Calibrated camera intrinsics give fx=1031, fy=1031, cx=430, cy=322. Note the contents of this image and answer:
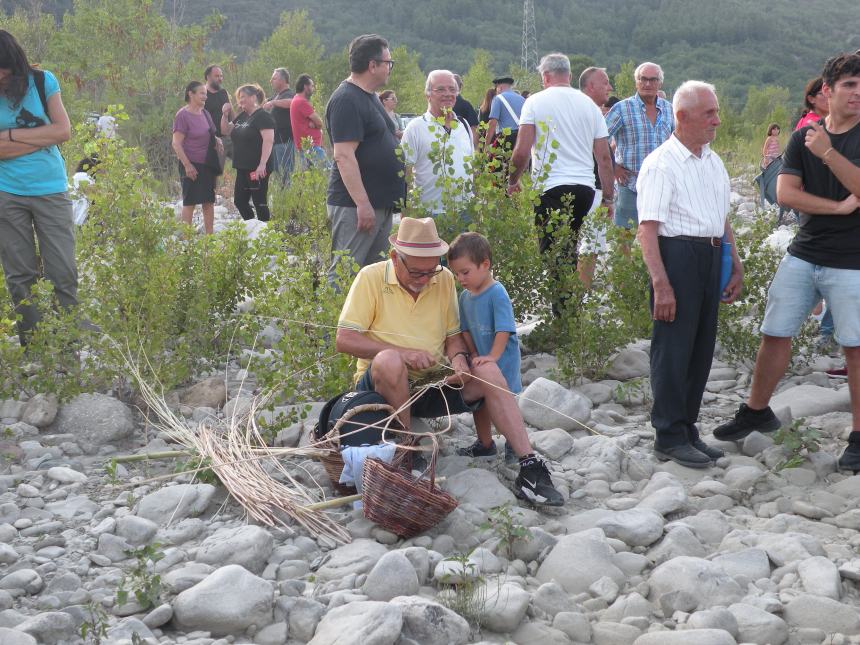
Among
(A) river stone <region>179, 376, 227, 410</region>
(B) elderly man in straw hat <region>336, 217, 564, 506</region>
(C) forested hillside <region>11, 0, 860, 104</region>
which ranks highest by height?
(C) forested hillside <region>11, 0, 860, 104</region>

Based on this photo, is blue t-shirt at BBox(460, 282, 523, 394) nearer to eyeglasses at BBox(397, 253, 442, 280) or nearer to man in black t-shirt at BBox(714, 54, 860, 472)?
eyeglasses at BBox(397, 253, 442, 280)

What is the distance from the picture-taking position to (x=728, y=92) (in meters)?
56.7

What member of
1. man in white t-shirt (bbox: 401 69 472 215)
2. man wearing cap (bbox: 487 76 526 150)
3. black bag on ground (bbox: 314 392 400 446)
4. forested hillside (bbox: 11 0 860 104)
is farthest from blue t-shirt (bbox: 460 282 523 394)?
forested hillside (bbox: 11 0 860 104)

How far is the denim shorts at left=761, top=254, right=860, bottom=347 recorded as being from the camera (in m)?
4.98

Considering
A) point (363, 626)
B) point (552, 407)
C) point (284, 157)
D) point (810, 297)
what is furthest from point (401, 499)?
point (284, 157)

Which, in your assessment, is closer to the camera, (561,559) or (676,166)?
(561,559)

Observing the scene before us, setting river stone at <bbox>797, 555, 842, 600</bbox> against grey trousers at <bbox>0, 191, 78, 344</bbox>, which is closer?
river stone at <bbox>797, 555, 842, 600</bbox>

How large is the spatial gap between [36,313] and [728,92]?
55347 millimetres

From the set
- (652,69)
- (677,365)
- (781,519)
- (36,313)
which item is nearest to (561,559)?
(781,519)

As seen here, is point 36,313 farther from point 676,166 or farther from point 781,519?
point 781,519

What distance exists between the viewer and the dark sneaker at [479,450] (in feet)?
16.8

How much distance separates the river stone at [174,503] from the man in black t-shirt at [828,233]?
2910mm

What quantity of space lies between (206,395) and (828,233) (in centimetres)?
350

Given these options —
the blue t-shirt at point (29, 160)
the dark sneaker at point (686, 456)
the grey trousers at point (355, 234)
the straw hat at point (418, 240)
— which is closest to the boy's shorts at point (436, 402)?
the straw hat at point (418, 240)
